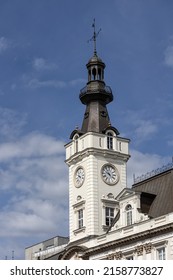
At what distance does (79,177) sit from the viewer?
69.9m

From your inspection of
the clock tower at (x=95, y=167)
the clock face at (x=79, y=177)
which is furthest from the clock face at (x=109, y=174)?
the clock face at (x=79, y=177)

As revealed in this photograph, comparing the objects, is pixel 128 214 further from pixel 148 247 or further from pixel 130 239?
pixel 148 247

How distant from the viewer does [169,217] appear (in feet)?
175

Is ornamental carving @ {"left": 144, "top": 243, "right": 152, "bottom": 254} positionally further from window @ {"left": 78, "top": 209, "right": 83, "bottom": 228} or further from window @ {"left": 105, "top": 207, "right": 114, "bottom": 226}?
→ window @ {"left": 78, "top": 209, "right": 83, "bottom": 228}

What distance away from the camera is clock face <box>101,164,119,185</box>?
6862 centimetres

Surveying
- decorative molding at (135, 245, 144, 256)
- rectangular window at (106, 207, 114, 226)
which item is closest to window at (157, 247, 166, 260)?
decorative molding at (135, 245, 144, 256)

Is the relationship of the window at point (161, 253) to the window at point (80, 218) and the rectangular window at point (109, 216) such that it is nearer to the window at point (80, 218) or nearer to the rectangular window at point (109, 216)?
the rectangular window at point (109, 216)

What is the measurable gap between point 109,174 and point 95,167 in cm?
220

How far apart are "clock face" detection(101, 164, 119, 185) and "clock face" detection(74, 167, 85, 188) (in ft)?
7.52
